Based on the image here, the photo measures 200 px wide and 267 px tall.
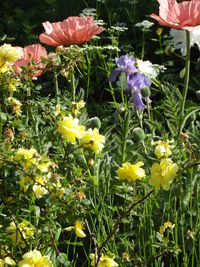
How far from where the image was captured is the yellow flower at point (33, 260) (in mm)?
1280

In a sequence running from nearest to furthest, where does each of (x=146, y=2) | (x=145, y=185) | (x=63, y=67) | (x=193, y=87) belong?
(x=63, y=67), (x=145, y=185), (x=193, y=87), (x=146, y=2)

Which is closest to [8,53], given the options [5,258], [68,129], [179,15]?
[68,129]

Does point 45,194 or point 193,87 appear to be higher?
point 45,194

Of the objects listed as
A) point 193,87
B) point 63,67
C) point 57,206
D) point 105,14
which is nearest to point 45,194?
point 57,206

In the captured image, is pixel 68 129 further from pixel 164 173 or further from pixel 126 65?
pixel 126 65

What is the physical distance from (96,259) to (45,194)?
0.65ft

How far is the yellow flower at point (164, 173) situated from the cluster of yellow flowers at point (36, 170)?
0.21 metres

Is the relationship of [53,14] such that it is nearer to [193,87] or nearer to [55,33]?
[193,87]

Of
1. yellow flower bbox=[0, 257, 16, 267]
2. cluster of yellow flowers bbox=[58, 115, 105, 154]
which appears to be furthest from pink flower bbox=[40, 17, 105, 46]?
yellow flower bbox=[0, 257, 16, 267]

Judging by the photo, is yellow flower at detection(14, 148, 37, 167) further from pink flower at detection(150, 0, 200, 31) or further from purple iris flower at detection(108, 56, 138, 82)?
purple iris flower at detection(108, 56, 138, 82)

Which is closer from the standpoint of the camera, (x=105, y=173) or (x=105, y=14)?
(x=105, y=173)

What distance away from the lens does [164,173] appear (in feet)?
4.44

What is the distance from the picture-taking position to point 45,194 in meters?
1.46

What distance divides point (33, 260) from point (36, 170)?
7.7 inches
